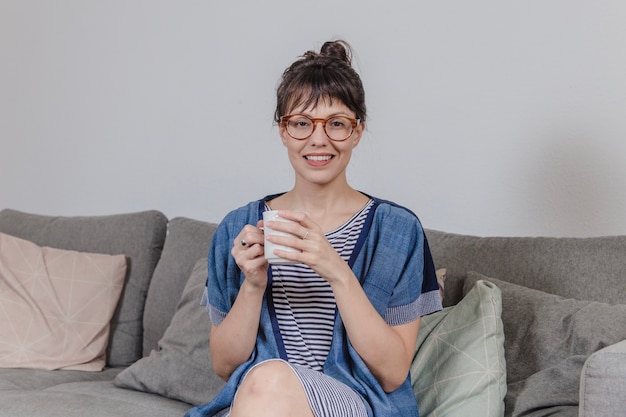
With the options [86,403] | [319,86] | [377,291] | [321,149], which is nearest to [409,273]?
[377,291]

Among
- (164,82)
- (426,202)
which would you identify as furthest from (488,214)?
(164,82)

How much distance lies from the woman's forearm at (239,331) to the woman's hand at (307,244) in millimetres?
185

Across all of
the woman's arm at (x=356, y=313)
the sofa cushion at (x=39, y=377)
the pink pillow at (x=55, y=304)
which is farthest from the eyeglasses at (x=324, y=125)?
the pink pillow at (x=55, y=304)

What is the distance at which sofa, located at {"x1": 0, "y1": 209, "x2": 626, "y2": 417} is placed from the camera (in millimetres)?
1768

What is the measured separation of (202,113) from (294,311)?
1.48 m

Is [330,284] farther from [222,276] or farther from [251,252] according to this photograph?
[222,276]

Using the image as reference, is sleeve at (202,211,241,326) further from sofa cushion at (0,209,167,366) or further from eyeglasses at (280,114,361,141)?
sofa cushion at (0,209,167,366)

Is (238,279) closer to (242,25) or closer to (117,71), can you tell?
(242,25)

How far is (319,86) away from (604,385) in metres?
0.75

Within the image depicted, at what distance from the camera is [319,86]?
5.58ft

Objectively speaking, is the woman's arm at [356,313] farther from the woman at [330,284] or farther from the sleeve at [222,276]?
the sleeve at [222,276]

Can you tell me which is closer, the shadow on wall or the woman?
the woman

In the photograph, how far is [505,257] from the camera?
6.97 ft

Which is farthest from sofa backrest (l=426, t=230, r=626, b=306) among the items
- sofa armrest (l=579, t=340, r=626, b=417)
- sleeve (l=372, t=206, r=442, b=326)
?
sofa armrest (l=579, t=340, r=626, b=417)
